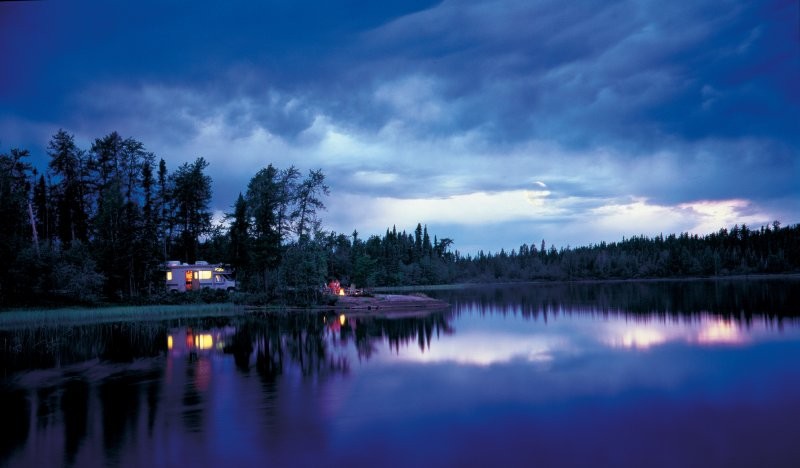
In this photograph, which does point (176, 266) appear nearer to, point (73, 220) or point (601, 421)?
point (73, 220)

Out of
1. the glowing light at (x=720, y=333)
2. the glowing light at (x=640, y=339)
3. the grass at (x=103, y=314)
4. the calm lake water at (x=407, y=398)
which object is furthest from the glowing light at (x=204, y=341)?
the glowing light at (x=720, y=333)

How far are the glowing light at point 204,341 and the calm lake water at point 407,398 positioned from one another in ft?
1.06

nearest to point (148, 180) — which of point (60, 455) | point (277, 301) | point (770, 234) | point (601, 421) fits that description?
point (277, 301)

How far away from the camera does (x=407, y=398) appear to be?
60.6ft

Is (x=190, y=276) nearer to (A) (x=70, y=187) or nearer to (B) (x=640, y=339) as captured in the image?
(A) (x=70, y=187)

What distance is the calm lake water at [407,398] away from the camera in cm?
1299

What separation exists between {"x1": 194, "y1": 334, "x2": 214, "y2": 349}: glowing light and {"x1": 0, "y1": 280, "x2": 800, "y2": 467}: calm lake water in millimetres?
324

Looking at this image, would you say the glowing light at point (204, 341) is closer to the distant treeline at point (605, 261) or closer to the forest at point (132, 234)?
the forest at point (132, 234)

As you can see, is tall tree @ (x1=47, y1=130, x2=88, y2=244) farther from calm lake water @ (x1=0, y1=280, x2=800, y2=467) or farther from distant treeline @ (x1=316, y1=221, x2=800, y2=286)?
distant treeline @ (x1=316, y1=221, x2=800, y2=286)

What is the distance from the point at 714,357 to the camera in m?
25.1

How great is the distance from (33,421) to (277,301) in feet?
143

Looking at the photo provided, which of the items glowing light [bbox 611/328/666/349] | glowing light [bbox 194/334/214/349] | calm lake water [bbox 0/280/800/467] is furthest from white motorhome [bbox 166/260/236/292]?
glowing light [bbox 611/328/666/349]

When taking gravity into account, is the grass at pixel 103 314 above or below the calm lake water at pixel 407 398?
above

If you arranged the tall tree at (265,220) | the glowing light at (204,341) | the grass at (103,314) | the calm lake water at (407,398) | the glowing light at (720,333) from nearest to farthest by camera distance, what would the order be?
the calm lake water at (407,398), the glowing light at (720,333), the glowing light at (204,341), the grass at (103,314), the tall tree at (265,220)
